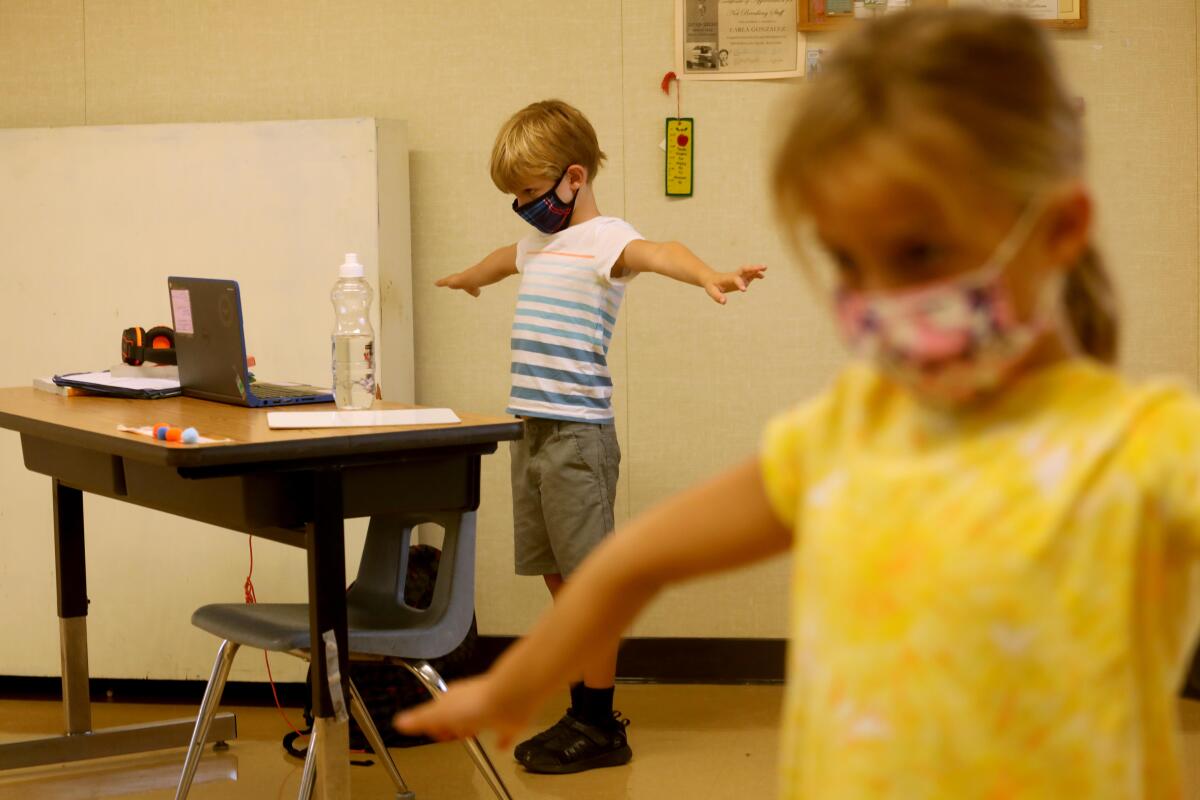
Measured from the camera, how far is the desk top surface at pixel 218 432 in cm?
186

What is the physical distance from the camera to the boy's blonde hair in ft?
8.91

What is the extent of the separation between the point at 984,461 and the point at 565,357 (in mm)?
2116

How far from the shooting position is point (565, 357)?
9.13 feet

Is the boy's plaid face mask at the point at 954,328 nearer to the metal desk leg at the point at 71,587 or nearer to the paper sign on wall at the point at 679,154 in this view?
the metal desk leg at the point at 71,587

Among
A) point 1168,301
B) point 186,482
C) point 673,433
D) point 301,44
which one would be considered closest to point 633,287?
point 673,433

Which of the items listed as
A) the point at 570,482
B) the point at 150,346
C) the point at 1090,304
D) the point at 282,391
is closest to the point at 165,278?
the point at 150,346

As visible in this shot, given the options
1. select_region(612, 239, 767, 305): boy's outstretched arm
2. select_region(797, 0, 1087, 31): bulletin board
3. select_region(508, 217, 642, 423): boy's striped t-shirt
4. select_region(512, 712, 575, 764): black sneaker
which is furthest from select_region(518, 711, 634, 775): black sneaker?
select_region(797, 0, 1087, 31): bulletin board

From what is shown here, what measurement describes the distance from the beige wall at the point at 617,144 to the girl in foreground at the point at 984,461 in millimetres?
2660

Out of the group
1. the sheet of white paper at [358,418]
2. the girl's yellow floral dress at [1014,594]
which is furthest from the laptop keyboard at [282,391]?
the girl's yellow floral dress at [1014,594]

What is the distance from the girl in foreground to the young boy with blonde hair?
6.57 ft

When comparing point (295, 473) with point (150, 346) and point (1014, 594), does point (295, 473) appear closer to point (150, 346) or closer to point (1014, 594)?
point (150, 346)

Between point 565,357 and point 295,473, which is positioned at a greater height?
point 565,357

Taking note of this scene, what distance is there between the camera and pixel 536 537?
2875 mm

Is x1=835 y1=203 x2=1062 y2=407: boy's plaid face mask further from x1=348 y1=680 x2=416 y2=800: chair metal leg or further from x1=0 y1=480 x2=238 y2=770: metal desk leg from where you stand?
x1=0 y1=480 x2=238 y2=770: metal desk leg
